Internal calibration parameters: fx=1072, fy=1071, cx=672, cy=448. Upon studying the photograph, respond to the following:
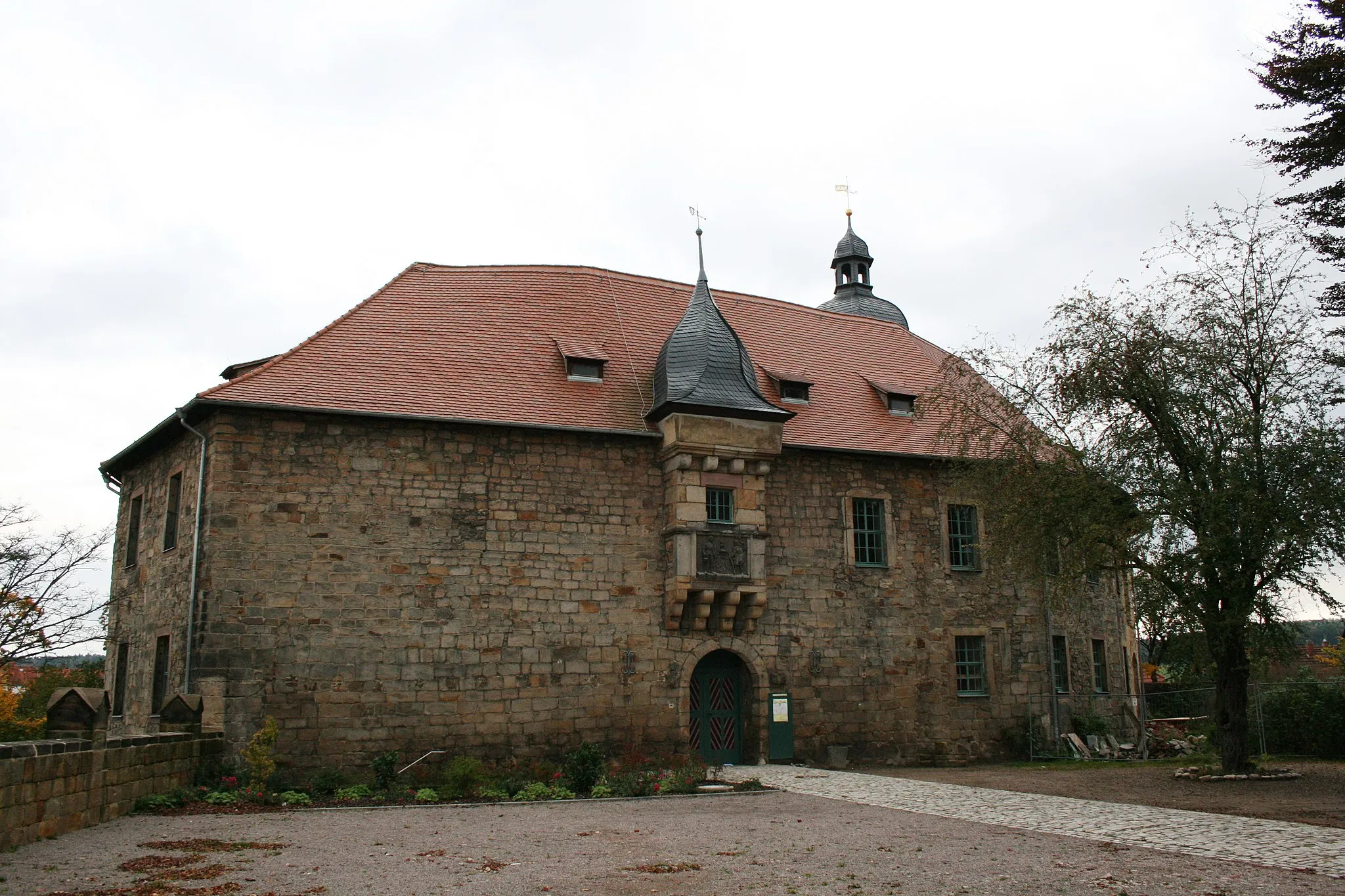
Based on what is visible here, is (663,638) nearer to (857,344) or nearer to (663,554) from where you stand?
(663,554)

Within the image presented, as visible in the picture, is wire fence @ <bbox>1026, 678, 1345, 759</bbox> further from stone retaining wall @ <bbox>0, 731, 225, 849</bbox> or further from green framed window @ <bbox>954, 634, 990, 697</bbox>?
stone retaining wall @ <bbox>0, 731, 225, 849</bbox>

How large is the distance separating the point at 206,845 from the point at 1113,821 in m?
8.62

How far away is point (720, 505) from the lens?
17797 mm

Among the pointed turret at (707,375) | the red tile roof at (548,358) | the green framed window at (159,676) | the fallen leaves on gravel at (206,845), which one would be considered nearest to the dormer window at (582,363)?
the red tile roof at (548,358)

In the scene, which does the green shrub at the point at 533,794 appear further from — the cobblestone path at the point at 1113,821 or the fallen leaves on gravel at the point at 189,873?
the fallen leaves on gravel at the point at 189,873

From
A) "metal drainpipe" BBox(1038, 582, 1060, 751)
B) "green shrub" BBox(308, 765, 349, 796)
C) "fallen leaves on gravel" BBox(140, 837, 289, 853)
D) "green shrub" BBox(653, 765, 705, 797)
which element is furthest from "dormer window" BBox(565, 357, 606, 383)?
"fallen leaves on gravel" BBox(140, 837, 289, 853)

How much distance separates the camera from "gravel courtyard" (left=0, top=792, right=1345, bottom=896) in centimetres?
742

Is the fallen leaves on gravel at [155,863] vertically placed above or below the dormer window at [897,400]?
below

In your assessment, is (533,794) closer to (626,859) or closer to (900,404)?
(626,859)

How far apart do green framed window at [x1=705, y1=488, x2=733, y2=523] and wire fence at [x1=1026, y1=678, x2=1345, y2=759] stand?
23.6ft

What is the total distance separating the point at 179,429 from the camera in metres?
16.9

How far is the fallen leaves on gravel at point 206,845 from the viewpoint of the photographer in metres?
9.14

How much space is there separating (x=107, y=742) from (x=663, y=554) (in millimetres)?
8537

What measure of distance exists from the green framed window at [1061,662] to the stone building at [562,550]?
0.06 meters
